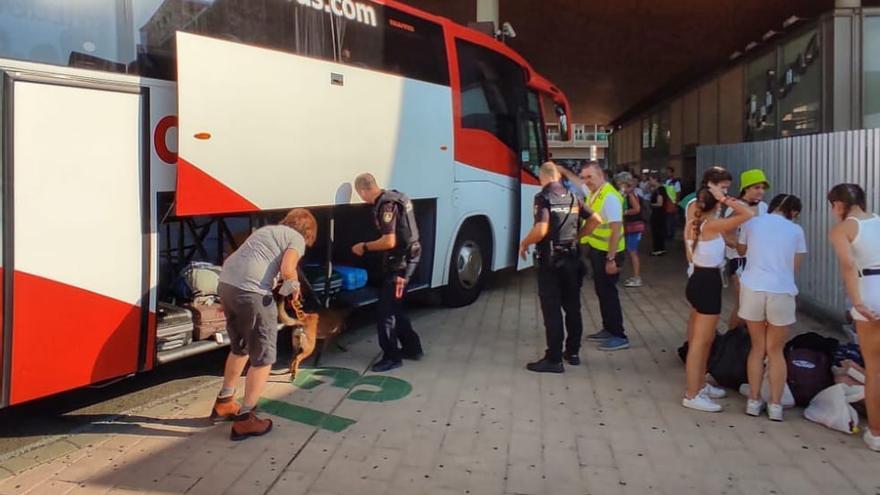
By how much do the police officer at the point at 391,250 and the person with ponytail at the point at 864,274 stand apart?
3.02 m

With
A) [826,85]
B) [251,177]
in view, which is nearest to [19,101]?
[251,177]

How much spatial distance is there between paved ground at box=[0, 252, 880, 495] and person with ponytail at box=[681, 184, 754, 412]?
348mm

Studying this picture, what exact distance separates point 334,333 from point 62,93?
3.32 meters

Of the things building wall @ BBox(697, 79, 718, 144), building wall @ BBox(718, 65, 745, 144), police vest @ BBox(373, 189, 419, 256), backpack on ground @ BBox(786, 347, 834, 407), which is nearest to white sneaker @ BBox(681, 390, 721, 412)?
backpack on ground @ BBox(786, 347, 834, 407)

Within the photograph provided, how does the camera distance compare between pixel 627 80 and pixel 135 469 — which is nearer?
pixel 135 469

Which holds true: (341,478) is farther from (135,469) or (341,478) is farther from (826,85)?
(826,85)

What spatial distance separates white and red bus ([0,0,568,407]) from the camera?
387 cm

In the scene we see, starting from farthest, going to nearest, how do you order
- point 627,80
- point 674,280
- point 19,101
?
point 627,80 → point 674,280 → point 19,101

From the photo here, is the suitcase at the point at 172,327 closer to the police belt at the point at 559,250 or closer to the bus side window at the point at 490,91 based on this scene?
the police belt at the point at 559,250

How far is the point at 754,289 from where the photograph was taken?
453 cm

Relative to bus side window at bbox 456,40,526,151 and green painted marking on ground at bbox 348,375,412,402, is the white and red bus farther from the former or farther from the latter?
green painted marking on ground at bbox 348,375,412,402

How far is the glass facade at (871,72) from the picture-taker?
13391 mm

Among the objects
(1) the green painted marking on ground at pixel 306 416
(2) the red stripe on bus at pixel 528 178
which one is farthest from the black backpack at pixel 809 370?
(2) the red stripe on bus at pixel 528 178

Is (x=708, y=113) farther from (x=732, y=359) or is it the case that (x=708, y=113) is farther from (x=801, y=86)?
(x=732, y=359)
